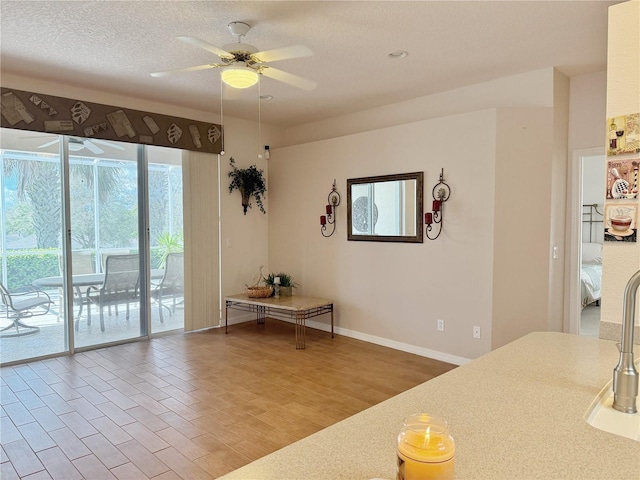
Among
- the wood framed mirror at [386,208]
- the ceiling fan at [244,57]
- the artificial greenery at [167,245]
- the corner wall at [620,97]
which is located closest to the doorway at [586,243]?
the corner wall at [620,97]

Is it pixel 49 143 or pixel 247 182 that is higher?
pixel 49 143

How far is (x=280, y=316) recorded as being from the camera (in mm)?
6078

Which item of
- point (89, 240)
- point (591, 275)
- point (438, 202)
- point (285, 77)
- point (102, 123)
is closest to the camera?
point (285, 77)

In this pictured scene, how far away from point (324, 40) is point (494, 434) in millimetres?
2995

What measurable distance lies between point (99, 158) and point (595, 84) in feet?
16.9

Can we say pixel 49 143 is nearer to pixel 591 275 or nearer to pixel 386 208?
pixel 386 208

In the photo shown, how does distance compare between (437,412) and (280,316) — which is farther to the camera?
(280,316)

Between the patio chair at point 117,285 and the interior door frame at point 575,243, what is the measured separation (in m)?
4.75

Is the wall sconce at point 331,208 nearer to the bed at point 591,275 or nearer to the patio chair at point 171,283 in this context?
the patio chair at point 171,283

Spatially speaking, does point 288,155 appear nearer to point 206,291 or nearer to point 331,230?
point 331,230

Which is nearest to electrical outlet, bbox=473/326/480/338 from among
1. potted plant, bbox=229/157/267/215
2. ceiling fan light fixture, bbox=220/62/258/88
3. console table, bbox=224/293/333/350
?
Result: console table, bbox=224/293/333/350

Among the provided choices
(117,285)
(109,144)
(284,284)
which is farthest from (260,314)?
(109,144)

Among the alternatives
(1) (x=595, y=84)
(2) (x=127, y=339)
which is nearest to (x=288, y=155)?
(2) (x=127, y=339)

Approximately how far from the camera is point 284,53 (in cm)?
271
